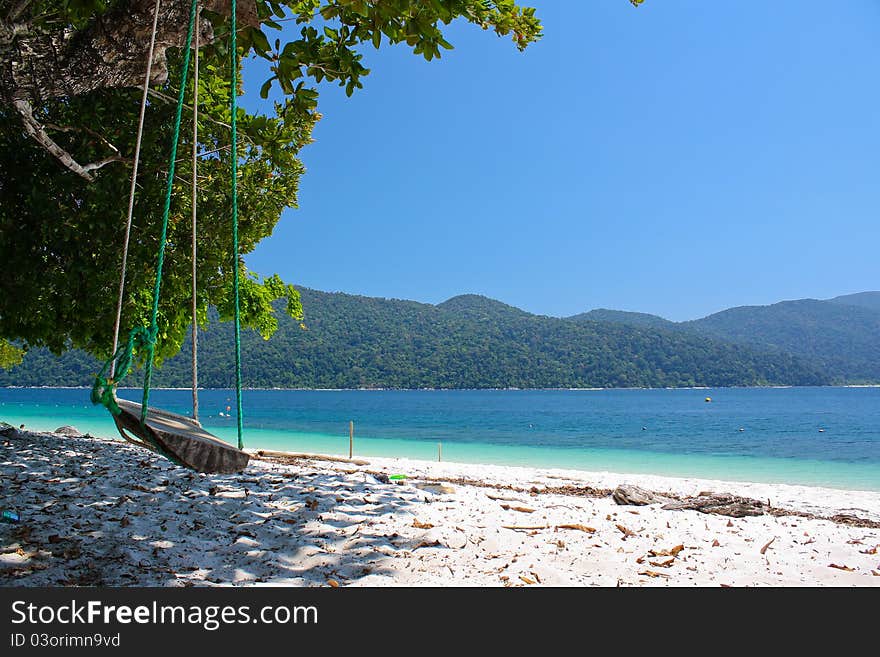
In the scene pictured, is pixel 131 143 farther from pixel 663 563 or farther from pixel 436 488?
pixel 663 563

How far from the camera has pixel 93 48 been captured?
4.27 meters

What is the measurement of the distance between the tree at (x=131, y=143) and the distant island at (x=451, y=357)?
9796cm

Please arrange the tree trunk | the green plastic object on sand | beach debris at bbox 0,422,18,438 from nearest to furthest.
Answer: the tree trunk, the green plastic object on sand, beach debris at bbox 0,422,18,438

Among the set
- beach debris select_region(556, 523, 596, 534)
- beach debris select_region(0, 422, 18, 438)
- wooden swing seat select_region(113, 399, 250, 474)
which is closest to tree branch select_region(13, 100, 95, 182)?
wooden swing seat select_region(113, 399, 250, 474)

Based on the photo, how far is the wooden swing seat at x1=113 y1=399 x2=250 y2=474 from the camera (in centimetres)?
316

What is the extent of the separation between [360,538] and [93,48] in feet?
13.9

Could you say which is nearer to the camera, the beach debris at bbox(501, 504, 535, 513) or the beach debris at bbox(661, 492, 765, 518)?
the beach debris at bbox(501, 504, 535, 513)

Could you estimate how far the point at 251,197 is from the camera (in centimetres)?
889

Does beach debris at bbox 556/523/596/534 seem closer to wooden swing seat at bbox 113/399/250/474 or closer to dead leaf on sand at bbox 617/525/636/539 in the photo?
dead leaf on sand at bbox 617/525/636/539

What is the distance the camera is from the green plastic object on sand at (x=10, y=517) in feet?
14.5

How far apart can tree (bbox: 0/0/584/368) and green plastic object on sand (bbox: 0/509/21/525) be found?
3.20m
